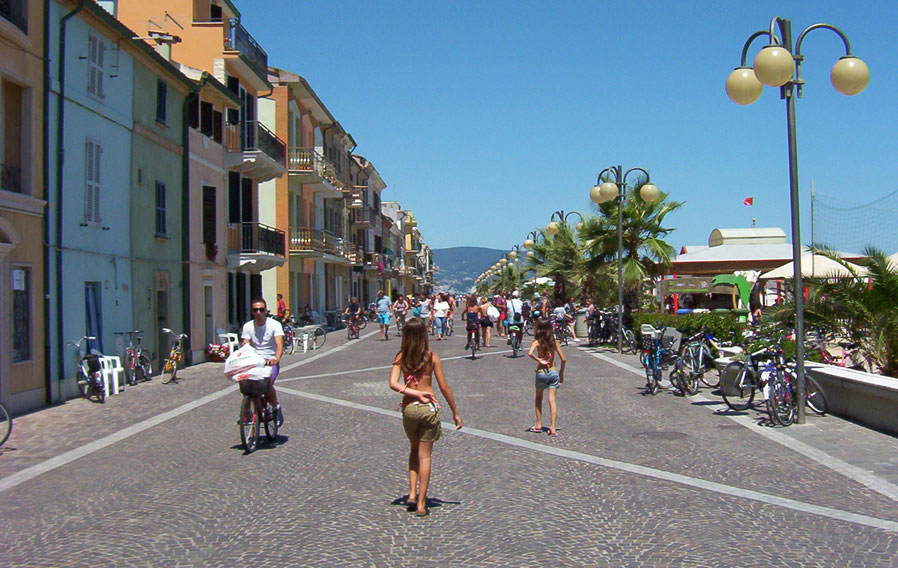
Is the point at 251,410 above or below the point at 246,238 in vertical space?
below

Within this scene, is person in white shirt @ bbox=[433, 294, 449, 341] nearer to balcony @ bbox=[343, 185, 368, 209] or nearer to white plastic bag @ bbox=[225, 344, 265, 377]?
balcony @ bbox=[343, 185, 368, 209]

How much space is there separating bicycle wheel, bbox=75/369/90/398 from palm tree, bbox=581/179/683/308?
15781mm

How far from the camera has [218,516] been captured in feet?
22.3

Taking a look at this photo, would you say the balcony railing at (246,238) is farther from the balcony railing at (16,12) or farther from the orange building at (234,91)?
the balcony railing at (16,12)

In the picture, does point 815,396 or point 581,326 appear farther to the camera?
point 581,326

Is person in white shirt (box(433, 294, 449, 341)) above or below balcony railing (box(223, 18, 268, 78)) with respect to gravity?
below

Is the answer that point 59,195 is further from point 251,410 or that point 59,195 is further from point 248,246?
point 248,246

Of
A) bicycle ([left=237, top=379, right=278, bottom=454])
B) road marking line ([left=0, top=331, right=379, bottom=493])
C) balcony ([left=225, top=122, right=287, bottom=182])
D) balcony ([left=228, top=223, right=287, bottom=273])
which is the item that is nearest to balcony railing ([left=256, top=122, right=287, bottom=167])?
balcony ([left=225, top=122, right=287, bottom=182])

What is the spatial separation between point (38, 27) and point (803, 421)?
42.6ft

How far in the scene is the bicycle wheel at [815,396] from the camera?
1188 centimetres

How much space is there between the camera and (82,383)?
15.0 metres

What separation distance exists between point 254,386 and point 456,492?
299 centimetres

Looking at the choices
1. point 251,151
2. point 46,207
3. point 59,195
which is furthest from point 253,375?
point 251,151

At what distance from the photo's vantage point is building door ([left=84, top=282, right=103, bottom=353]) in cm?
1625
